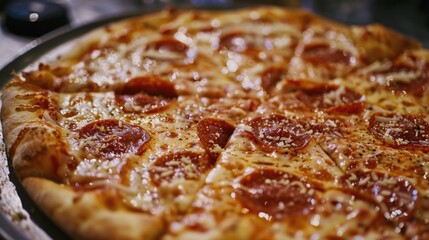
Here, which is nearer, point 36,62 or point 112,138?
point 112,138

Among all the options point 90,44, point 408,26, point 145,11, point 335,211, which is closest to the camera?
point 335,211

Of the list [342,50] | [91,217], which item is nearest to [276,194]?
[91,217]

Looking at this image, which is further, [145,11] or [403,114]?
[145,11]

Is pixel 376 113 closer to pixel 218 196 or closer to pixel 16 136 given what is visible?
pixel 218 196

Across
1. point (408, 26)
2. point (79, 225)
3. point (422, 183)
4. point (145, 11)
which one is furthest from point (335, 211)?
point (408, 26)

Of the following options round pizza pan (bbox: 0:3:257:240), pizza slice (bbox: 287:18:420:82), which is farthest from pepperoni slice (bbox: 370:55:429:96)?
round pizza pan (bbox: 0:3:257:240)

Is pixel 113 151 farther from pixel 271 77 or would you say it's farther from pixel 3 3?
pixel 3 3
